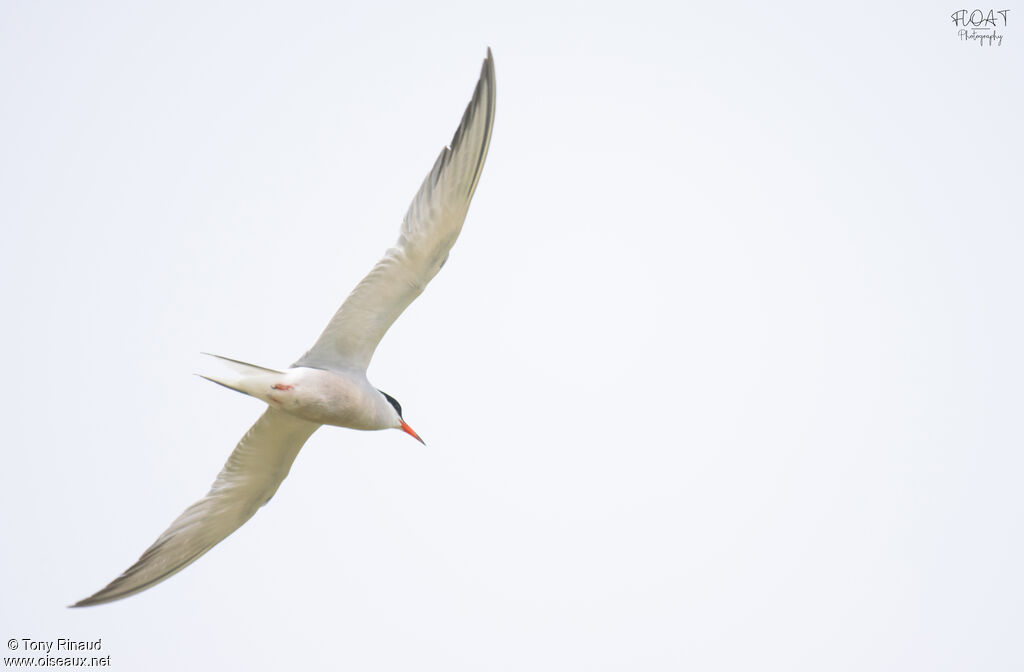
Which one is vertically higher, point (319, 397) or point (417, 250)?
point (417, 250)

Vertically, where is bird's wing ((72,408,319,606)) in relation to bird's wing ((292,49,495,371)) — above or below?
below

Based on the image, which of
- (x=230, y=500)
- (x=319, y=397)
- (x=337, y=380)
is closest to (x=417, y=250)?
(x=337, y=380)

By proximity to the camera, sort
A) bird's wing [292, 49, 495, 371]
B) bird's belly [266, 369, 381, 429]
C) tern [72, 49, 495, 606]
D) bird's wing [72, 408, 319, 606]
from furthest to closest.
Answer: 1. bird's wing [72, 408, 319, 606]
2. bird's belly [266, 369, 381, 429]
3. tern [72, 49, 495, 606]
4. bird's wing [292, 49, 495, 371]

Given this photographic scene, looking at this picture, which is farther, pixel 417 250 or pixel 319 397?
pixel 319 397

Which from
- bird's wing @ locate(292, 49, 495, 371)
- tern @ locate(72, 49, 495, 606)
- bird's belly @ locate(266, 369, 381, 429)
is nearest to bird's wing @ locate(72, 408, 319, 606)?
tern @ locate(72, 49, 495, 606)

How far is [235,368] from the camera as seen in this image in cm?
616

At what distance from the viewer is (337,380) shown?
6559mm

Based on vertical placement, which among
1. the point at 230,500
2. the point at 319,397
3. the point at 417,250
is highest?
the point at 417,250

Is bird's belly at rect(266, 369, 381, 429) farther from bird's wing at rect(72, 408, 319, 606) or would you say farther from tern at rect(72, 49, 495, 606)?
bird's wing at rect(72, 408, 319, 606)

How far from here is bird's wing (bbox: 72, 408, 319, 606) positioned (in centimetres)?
703

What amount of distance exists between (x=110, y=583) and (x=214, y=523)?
80 cm

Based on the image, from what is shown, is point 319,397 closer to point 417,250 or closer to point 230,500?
point 417,250

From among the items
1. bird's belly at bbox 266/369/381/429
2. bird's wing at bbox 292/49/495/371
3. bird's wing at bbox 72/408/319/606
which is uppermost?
bird's wing at bbox 292/49/495/371

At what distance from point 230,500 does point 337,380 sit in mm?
1490
